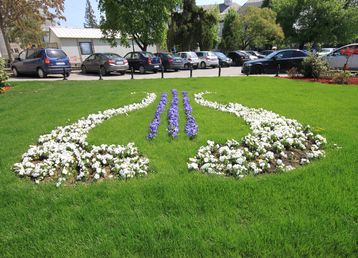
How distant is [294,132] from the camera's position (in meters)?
4.74

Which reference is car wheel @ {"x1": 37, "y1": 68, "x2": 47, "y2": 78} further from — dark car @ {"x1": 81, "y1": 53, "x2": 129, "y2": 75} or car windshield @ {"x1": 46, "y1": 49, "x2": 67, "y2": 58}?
dark car @ {"x1": 81, "y1": 53, "x2": 129, "y2": 75}

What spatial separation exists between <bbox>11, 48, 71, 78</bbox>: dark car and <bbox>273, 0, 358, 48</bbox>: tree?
31007 mm

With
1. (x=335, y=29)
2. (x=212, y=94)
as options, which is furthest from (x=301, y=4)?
(x=212, y=94)

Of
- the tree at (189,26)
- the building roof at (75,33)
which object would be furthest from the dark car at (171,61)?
the building roof at (75,33)

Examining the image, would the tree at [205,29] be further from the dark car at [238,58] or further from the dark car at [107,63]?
the dark car at [107,63]

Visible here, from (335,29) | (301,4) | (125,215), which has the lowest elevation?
(125,215)

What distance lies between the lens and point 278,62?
56.8 feet

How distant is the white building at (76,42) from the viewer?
1163 inches

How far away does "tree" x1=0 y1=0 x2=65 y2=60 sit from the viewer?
22766 millimetres

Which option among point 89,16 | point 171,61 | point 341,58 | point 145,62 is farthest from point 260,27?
point 89,16

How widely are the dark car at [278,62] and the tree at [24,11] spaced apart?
2052 cm

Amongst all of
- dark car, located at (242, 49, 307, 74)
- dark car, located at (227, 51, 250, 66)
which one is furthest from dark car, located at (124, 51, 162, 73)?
dark car, located at (227, 51, 250, 66)

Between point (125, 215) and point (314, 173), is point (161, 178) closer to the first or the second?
point (125, 215)

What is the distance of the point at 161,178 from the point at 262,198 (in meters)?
1.33
